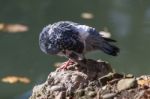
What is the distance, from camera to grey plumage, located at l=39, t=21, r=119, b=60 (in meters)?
3.08

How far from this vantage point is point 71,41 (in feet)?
10.1

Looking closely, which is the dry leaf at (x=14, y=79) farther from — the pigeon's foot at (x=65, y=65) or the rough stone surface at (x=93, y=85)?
the rough stone surface at (x=93, y=85)

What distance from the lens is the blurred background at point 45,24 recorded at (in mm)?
4779

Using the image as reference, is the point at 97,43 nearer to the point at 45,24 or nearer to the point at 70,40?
the point at 70,40

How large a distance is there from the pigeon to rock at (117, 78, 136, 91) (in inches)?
19.2

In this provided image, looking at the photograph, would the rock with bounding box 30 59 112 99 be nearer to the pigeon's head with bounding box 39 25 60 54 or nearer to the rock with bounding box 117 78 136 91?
the rock with bounding box 117 78 136 91

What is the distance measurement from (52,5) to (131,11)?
1042 millimetres

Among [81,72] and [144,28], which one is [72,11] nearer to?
[144,28]

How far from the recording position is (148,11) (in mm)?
6199

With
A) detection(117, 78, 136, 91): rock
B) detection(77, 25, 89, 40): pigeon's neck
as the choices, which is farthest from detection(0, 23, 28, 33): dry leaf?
detection(117, 78, 136, 91): rock

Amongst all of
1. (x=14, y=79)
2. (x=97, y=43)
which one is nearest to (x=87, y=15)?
(x=14, y=79)

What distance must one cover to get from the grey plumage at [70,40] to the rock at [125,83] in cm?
52

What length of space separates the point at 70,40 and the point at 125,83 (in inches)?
24.1

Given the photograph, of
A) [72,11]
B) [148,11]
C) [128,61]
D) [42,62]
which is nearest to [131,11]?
[148,11]
